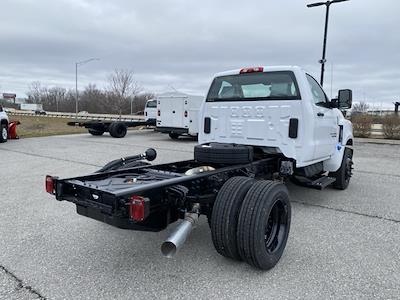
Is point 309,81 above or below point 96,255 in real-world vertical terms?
above

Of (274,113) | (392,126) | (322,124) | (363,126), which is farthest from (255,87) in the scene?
(363,126)

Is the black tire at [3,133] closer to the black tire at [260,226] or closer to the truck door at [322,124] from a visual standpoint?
the truck door at [322,124]

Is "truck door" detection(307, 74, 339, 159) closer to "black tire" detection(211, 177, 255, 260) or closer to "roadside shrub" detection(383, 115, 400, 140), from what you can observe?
"black tire" detection(211, 177, 255, 260)

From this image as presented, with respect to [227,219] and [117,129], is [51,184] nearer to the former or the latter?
[227,219]

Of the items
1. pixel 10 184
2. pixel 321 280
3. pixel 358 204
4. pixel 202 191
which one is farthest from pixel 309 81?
pixel 10 184

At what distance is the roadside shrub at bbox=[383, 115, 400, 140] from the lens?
1786cm

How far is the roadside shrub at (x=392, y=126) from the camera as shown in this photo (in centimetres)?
1786

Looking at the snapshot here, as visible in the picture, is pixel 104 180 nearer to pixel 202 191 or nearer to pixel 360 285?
pixel 202 191

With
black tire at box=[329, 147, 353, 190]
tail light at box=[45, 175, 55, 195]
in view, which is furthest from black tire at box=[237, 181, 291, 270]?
black tire at box=[329, 147, 353, 190]

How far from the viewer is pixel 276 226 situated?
3.67 m

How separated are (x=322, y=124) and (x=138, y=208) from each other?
3.72m

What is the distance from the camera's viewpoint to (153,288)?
2971 mm

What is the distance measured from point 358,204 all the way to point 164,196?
152 inches

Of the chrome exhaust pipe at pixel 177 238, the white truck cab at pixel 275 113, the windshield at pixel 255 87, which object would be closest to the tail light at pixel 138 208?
the chrome exhaust pipe at pixel 177 238
